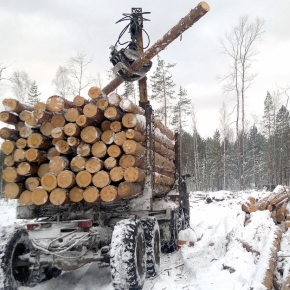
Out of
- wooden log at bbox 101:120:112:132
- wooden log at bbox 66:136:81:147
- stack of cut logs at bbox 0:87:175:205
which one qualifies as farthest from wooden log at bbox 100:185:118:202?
wooden log at bbox 101:120:112:132

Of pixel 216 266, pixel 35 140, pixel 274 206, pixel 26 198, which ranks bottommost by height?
pixel 216 266

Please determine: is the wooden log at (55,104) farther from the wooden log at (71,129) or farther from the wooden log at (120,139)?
the wooden log at (120,139)

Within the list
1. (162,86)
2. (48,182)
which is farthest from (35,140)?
(162,86)

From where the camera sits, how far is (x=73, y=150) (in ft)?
18.2

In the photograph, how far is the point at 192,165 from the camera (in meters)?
50.4

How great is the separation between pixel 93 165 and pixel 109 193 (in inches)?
21.6

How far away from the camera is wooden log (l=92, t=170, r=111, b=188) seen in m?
5.14

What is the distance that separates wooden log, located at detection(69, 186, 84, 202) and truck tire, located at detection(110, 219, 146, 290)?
2.89 ft

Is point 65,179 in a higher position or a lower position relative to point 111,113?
lower

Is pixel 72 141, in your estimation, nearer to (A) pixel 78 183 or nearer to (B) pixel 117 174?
(A) pixel 78 183

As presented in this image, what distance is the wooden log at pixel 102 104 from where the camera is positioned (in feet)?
17.4

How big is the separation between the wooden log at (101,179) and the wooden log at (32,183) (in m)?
1.10

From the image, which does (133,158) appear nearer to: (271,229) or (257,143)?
(271,229)

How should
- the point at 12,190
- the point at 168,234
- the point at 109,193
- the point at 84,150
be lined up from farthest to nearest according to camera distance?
1. the point at 168,234
2. the point at 12,190
3. the point at 84,150
4. the point at 109,193
